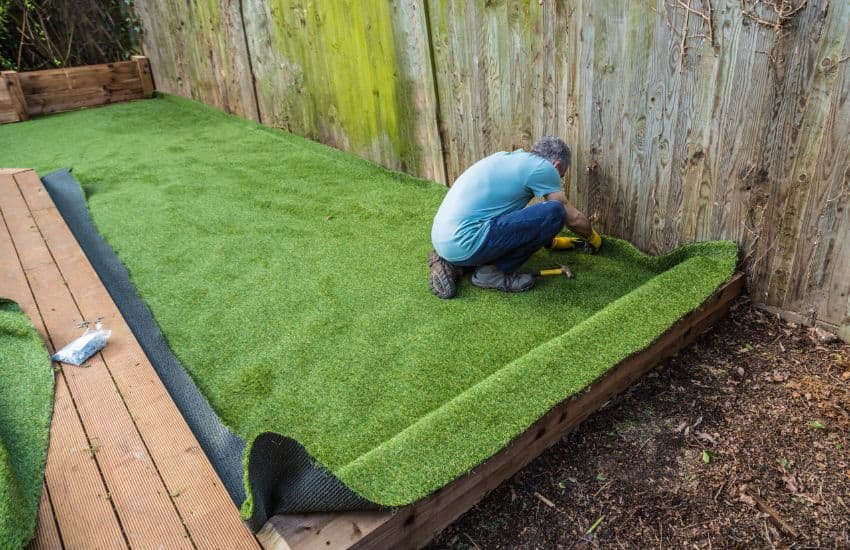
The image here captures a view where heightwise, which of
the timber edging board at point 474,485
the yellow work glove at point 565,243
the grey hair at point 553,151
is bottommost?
the timber edging board at point 474,485

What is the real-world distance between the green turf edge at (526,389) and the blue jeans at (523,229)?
1.67ft

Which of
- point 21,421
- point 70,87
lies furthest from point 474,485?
point 70,87

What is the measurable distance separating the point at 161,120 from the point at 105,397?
5825mm

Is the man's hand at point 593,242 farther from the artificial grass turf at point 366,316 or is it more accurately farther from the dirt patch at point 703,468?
the dirt patch at point 703,468

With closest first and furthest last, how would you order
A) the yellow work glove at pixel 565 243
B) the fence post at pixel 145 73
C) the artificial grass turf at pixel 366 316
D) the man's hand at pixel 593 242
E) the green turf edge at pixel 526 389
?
the green turf edge at pixel 526 389 < the artificial grass turf at pixel 366 316 < the man's hand at pixel 593 242 < the yellow work glove at pixel 565 243 < the fence post at pixel 145 73

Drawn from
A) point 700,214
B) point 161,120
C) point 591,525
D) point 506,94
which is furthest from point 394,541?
point 161,120

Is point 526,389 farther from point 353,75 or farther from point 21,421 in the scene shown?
point 353,75

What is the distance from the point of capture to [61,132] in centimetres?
688

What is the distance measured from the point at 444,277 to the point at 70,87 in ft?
23.9

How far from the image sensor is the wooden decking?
1659mm

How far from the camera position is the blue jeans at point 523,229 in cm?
283

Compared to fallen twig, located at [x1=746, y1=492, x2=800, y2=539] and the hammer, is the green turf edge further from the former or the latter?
fallen twig, located at [x1=746, y1=492, x2=800, y2=539]

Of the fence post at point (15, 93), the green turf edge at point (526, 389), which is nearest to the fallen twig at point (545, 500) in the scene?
the green turf edge at point (526, 389)

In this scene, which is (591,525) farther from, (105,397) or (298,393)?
(105,397)
